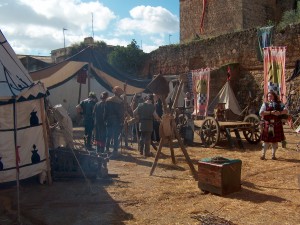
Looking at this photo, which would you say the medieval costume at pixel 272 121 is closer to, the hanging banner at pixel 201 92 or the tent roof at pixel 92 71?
the tent roof at pixel 92 71

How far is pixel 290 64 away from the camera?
1486cm

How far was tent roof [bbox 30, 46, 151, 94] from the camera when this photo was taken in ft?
36.9

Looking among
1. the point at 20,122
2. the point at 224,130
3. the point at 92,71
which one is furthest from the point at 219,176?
the point at 92,71

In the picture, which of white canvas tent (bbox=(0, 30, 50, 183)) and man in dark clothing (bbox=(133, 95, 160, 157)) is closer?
white canvas tent (bbox=(0, 30, 50, 183))

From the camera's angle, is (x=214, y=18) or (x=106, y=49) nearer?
(x=214, y=18)

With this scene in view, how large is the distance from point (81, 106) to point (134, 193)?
13.9 ft

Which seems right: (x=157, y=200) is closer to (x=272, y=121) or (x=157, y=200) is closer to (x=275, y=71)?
(x=272, y=121)

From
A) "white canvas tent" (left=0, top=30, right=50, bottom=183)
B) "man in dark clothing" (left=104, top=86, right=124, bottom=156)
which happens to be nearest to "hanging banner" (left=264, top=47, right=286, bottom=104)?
"man in dark clothing" (left=104, top=86, right=124, bottom=156)

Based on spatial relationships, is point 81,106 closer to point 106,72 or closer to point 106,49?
point 106,72

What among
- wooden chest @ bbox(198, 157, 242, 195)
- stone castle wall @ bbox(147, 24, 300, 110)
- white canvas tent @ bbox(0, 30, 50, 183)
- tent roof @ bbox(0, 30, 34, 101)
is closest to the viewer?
wooden chest @ bbox(198, 157, 242, 195)

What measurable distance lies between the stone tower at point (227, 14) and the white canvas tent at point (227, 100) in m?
6.00

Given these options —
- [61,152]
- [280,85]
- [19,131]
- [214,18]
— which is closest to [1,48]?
[19,131]

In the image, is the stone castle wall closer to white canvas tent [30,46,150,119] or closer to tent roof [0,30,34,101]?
white canvas tent [30,46,150,119]

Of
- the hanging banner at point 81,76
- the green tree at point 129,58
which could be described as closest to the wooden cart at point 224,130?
the hanging banner at point 81,76
